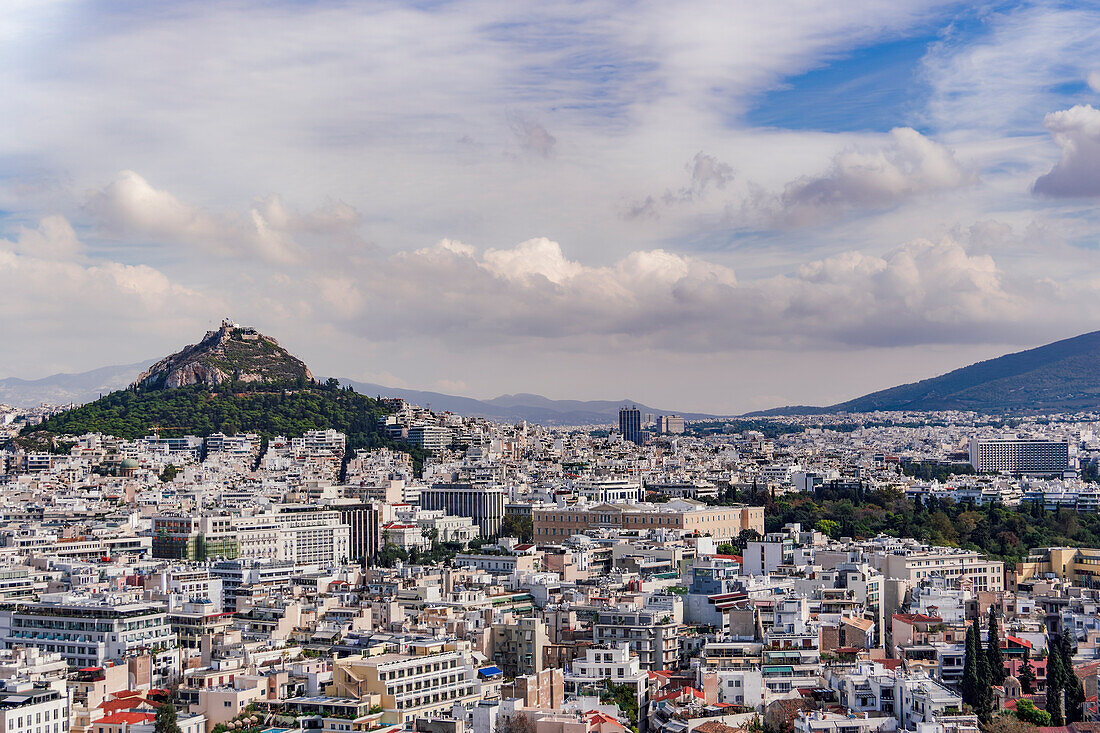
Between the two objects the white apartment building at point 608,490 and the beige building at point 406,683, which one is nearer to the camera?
the beige building at point 406,683

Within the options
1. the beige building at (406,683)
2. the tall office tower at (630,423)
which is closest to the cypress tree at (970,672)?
the beige building at (406,683)

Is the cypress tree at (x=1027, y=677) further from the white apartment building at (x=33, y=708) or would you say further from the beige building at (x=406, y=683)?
the white apartment building at (x=33, y=708)

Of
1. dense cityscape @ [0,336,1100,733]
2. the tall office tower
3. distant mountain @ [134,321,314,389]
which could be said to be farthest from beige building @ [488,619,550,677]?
the tall office tower

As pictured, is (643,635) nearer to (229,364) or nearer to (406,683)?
(406,683)

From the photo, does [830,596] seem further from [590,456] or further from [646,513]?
[590,456]

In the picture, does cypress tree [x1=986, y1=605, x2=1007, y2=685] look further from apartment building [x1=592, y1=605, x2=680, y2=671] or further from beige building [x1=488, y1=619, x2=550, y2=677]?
beige building [x1=488, y1=619, x2=550, y2=677]
